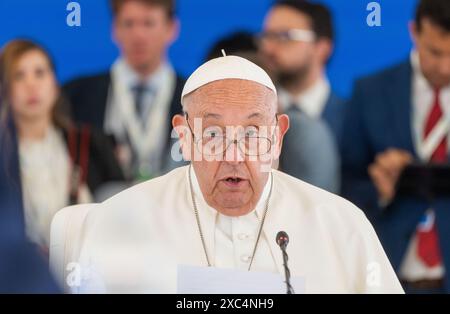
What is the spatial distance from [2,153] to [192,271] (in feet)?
3.40

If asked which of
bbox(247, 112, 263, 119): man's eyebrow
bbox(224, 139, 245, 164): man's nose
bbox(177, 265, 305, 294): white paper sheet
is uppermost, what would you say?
bbox(247, 112, 263, 119): man's eyebrow

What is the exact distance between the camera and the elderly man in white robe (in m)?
5.00

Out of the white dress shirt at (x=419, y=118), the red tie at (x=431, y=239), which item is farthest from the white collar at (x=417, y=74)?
the red tie at (x=431, y=239)

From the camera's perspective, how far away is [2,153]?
5461 mm

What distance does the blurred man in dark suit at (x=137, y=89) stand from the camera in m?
5.43

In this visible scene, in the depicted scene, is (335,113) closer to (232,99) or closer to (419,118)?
(419,118)

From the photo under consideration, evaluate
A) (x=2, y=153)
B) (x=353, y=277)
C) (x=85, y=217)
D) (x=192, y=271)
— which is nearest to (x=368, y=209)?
(x=353, y=277)

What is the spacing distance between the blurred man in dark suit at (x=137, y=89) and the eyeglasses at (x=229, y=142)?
399mm

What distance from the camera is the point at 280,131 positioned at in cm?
512

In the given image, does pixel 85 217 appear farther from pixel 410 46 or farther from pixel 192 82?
pixel 410 46

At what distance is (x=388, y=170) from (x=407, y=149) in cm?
13

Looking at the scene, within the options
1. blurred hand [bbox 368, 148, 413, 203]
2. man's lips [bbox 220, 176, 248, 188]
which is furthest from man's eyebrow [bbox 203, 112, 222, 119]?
blurred hand [bbox 368, 148, 413, 203]

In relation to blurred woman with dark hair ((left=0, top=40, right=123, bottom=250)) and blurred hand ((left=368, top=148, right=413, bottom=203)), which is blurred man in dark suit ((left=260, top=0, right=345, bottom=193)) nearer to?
blurred hand ((left=368, top=148, right=413, bottom=203))

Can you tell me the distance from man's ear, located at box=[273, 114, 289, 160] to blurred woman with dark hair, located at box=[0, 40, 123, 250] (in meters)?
0.72
